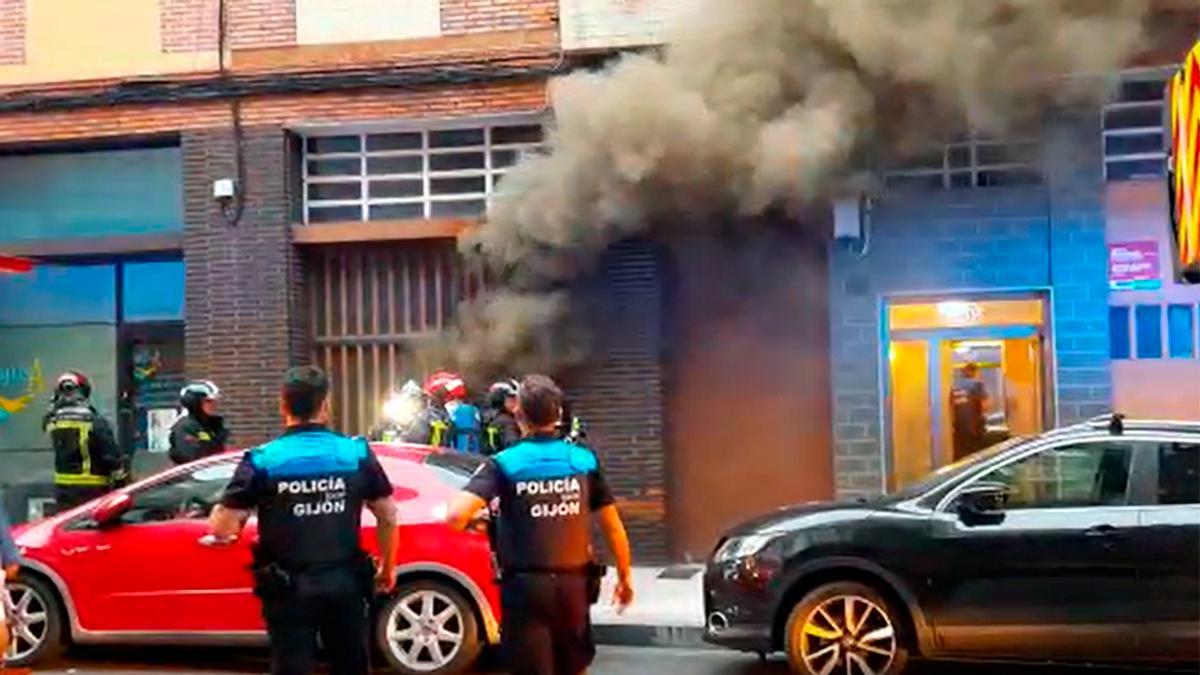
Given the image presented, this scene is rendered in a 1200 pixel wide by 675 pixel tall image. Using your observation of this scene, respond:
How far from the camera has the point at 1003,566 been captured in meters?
7.22

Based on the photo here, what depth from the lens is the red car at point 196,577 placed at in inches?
312

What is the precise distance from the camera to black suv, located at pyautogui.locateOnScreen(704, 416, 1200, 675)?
709cm

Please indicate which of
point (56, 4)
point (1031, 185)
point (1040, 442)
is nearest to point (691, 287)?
point (1031, 185)

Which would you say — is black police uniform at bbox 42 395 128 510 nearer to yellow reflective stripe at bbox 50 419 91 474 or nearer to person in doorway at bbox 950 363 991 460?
yellow reflective stripe at bbox 50 419 91 474

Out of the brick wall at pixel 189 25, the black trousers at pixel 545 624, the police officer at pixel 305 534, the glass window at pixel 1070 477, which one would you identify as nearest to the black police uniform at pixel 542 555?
the black trousers at pixel 545 624

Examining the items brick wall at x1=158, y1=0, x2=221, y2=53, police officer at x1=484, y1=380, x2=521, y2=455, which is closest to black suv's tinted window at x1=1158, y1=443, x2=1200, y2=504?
police officer at x1=484, y1=380, x2=521, y2=455

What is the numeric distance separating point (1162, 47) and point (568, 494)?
25.6 ft

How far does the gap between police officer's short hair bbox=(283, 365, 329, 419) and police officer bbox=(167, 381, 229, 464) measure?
5589 millimetres

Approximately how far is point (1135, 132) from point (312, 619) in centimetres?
892

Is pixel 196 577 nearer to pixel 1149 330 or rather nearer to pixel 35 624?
pixel 35 624

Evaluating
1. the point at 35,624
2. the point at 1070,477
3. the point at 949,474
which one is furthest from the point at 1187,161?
the point at 35,624

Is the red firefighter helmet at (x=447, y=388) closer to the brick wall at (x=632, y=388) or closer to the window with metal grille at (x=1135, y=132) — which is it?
the brick wall at (x=632, y=388)

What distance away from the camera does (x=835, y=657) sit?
7.45 m

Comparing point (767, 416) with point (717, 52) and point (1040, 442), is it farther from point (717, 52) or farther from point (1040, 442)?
point (1040, 442)
